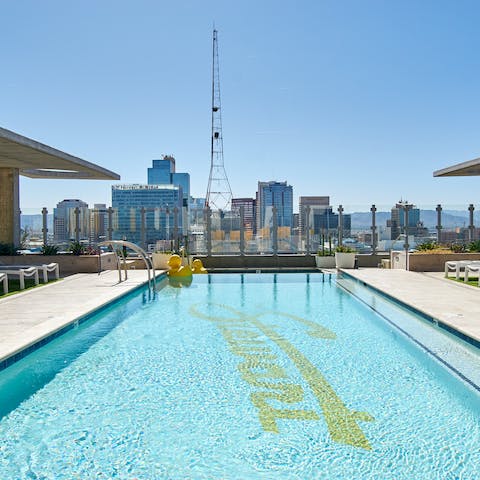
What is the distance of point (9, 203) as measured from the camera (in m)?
14.1

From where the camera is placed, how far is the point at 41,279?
11312 mm

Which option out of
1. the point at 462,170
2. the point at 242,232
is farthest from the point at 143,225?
the point at 462,170

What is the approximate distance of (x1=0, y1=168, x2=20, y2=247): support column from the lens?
14.1 meters

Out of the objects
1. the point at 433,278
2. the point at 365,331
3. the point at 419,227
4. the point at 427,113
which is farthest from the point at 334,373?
the point at 427,113

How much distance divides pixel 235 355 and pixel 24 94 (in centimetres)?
1175

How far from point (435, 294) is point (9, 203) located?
11.7 metres

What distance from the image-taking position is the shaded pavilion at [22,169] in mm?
10180

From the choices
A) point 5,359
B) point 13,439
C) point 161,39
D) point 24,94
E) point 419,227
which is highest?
point 161,39

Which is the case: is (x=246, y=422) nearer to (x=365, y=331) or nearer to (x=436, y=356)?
(x=436, y=356)

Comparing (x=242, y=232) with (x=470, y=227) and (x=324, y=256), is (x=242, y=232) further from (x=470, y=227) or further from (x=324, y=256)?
(x=470, y=227)

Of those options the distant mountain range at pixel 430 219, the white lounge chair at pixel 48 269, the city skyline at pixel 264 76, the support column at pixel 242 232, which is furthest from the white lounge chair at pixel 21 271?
the distant mountain range at pixel 430 219

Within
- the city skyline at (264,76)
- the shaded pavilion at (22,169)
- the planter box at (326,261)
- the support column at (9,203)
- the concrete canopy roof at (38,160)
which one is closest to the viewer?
the concrete canopy roof at (38,160)

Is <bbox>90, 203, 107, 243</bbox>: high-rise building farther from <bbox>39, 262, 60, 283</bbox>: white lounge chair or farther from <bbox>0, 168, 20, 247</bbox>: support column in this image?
<bbox>39, 262, 60, 283</bbox>: white lounge chair

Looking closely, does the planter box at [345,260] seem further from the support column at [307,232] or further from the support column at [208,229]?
the support column at [208,229]
